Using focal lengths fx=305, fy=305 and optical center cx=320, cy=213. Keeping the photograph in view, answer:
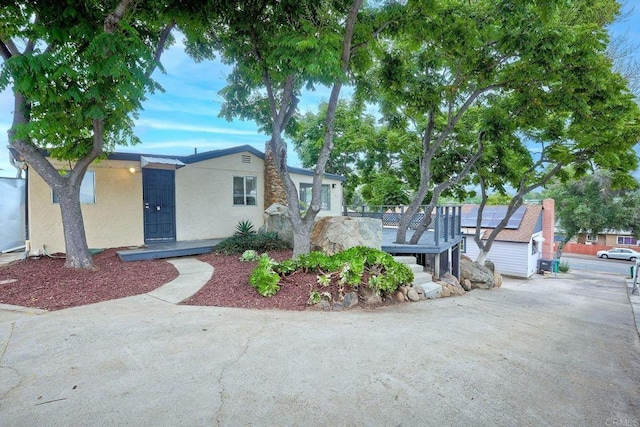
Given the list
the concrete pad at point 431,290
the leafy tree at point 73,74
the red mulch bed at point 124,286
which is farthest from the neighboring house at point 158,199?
the concrete pad at point 431,290

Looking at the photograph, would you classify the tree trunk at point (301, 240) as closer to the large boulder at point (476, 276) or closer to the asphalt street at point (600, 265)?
the large boulder at point (476, 276)

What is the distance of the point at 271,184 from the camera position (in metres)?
11.4

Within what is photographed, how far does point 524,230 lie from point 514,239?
3.09ft

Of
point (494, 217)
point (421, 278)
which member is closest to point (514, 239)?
point (494, 217)

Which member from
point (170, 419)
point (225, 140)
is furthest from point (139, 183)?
point (225, 140)

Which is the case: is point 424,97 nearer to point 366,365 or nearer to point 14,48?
point 366,365

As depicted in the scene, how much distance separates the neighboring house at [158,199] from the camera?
8133 millimetres

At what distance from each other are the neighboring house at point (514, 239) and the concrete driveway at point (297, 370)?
14.2 m

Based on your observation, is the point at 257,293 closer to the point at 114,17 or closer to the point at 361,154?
the point at 114,17

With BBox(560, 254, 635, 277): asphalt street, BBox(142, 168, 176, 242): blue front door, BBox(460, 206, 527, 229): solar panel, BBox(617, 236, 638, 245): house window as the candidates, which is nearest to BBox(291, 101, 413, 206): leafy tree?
BBox(460, 206, 527, 229): solar panel

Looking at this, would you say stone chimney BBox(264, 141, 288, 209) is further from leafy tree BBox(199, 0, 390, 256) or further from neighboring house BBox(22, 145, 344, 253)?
leafy tree BBox(199, 0, 390, 256)

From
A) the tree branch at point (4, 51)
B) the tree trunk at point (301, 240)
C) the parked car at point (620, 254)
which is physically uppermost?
the tree branch at point (4, 51)

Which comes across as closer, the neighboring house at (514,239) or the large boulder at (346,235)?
the large boulder at (346,235)

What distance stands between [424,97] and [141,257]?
8.67m
